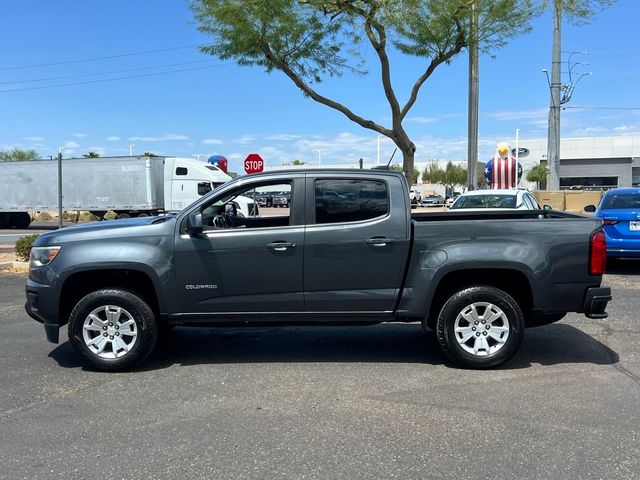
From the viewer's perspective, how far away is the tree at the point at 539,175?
73.9 m

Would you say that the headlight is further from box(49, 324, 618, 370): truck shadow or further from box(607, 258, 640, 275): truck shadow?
box(607, 258, 640, 275): truck shadow

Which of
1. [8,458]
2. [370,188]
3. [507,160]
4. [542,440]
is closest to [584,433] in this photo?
[542,440]

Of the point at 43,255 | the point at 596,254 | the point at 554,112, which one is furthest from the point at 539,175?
the point at 43,255

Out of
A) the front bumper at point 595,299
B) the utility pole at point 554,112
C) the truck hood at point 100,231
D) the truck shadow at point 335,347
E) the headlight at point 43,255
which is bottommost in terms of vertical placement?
the truck shadow at point 335,347

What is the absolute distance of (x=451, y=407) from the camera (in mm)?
4648

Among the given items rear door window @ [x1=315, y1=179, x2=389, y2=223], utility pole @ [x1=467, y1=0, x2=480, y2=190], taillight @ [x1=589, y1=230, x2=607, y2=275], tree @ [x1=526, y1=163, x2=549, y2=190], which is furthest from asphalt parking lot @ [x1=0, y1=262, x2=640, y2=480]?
tree @ [x1=526, y1=163, x2=549, y2=190]

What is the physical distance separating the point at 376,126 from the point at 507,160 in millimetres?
8385

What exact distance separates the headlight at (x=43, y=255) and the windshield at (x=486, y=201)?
896 cm

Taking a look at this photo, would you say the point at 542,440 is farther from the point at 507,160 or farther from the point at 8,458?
the point at 507,160

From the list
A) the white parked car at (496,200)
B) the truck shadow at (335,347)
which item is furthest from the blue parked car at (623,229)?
the truck shadow at (335,347)

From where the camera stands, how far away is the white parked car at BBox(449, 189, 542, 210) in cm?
1229

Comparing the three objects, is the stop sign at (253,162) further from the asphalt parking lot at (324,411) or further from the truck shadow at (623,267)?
the asphalt parking lot at (324,411)

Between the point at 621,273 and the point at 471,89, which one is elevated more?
the point at 471,89

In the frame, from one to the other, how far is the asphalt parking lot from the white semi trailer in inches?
781
